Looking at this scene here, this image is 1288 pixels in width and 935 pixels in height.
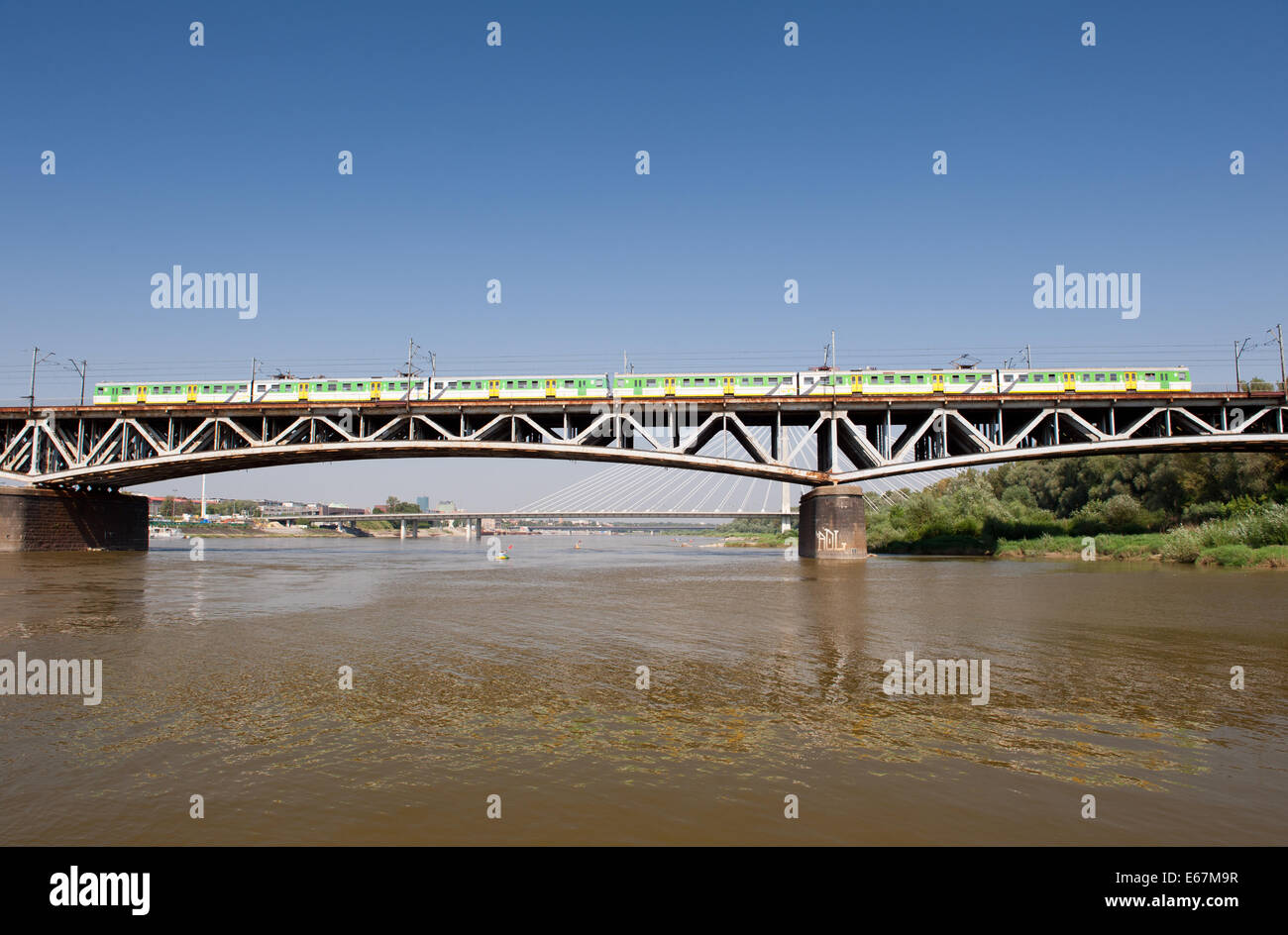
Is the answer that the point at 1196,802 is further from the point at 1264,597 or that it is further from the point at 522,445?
the point at 522,445

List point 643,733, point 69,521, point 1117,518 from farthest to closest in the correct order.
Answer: point 1117,518, point 69,521, point 643,733

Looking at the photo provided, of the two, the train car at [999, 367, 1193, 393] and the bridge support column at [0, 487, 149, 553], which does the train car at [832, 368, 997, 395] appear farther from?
the bridge support column at [0, 487, 149, 553]

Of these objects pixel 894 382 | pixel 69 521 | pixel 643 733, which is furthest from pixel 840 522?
pixel 69 521

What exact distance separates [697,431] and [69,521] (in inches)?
2108

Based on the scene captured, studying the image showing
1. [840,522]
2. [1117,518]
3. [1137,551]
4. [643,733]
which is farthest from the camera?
[1117,518]

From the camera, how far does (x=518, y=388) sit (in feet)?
184

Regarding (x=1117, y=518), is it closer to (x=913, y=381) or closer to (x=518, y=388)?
(x=913, y=381)

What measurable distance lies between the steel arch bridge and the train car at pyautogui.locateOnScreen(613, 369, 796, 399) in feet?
2.18

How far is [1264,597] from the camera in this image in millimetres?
24484

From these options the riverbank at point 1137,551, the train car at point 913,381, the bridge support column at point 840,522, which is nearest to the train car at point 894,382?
the train car at point 913,381

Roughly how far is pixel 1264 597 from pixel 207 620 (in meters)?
32.6

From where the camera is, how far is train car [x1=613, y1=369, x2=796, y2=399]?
53.2 metres
